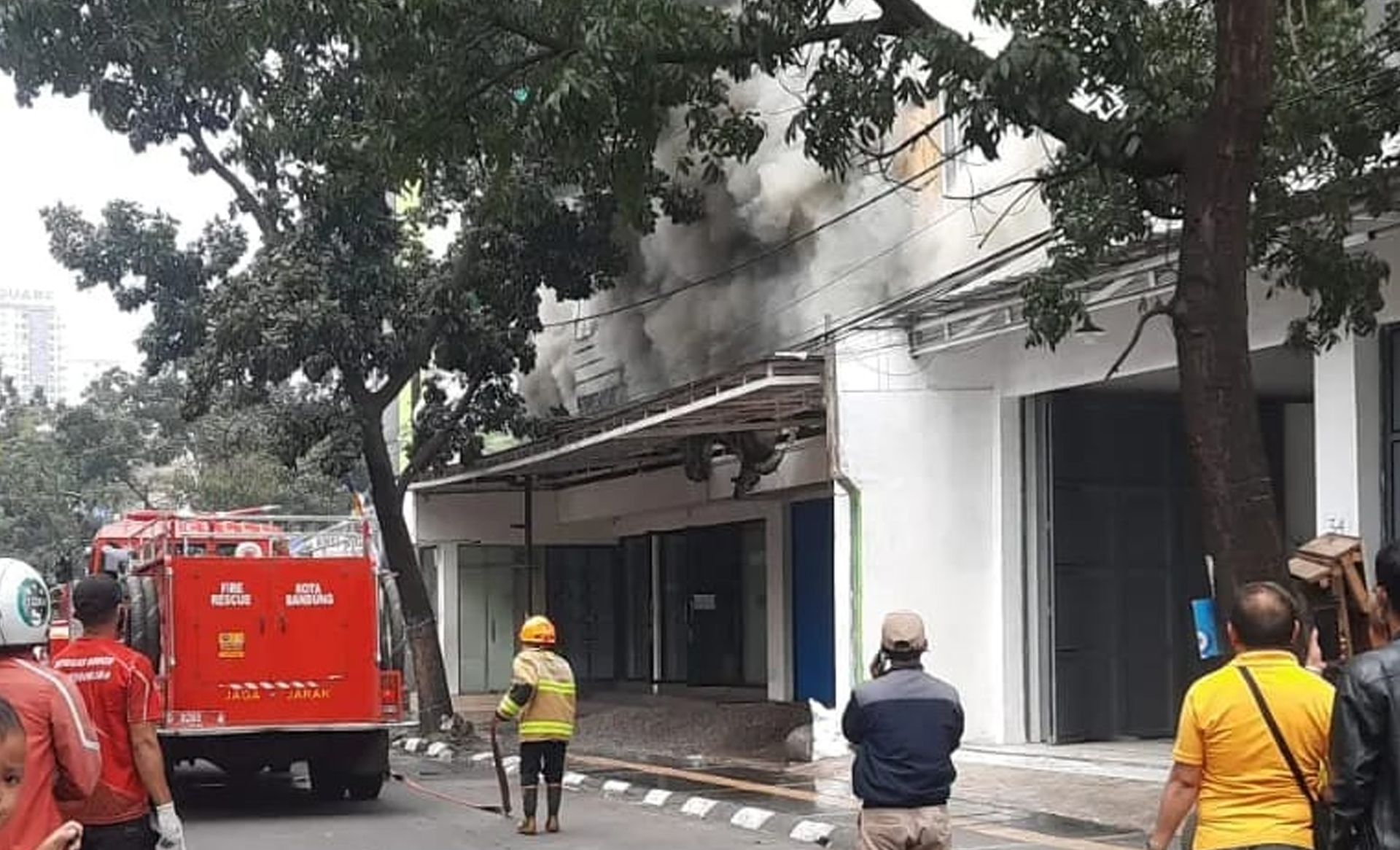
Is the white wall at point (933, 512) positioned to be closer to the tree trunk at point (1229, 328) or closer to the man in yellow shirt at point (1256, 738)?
the tree trunk at point (1229, 328)

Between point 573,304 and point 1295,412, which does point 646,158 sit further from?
point 573,304

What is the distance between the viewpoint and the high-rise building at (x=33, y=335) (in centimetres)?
9731

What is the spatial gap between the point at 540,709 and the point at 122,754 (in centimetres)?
629

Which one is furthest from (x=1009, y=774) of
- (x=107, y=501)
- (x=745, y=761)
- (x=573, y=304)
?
(x=107, y=501)

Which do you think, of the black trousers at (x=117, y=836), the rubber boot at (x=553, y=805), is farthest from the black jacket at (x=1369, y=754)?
the rubber boot at (x=553, y=805)

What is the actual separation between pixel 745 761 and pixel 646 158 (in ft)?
29.6

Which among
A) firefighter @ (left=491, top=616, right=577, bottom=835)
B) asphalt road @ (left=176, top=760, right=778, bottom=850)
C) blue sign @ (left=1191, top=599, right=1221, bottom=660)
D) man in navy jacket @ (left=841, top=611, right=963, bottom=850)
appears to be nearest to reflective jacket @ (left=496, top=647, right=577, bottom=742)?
firefighter @ (left=491, top=616, right=577, bottom=835)

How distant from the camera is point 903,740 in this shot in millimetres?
6684

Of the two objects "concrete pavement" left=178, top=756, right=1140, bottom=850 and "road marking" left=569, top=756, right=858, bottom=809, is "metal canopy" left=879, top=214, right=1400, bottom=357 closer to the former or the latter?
"concrete pavement" left=178, top=756, right=1140, bottom=850

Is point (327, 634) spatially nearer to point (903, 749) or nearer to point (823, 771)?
point (823, 771)

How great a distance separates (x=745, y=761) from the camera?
1783 cm

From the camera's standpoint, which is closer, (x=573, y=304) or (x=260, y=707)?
(x=260, y=707)

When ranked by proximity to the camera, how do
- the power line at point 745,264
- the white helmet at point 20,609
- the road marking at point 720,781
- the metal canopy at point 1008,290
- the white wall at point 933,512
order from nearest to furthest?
the white helmet at point 20,609 → the metal canopy at point 1008,290 → the road marking at point 720,781 → the white wall at point 933,512 → the power line at point 745,264

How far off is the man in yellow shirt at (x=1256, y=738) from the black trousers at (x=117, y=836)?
379 centimetres
